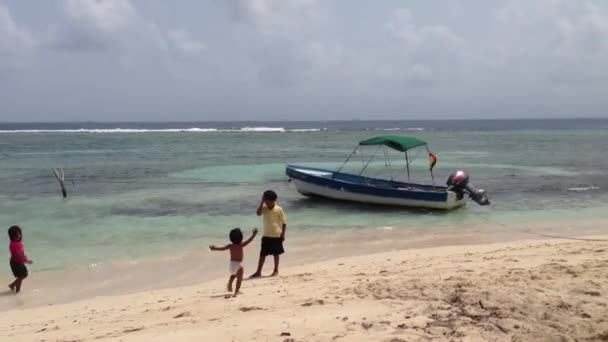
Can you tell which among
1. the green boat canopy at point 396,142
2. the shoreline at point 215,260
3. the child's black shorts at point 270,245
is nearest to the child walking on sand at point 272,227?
the child's black shorts at point 270,245

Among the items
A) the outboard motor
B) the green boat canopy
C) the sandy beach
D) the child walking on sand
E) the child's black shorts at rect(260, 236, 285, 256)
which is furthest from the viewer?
the green boat canopy

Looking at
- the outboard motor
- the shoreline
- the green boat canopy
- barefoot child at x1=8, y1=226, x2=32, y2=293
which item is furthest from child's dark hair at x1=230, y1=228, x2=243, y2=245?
the green boat canopy

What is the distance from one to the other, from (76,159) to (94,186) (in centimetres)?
1700

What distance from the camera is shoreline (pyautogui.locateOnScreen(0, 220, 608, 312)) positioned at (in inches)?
341

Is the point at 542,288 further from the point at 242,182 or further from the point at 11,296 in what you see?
the point at 242,182

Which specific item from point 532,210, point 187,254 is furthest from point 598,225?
point 187,254

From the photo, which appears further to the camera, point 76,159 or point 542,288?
point 76,159

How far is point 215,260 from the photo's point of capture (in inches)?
412

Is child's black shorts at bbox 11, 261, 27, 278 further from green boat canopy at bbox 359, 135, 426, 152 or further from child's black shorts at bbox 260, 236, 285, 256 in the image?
green boat canopy at bbox 359, 135, 426, 152

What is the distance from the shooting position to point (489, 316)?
512 centimetres

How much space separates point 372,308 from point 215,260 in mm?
5385

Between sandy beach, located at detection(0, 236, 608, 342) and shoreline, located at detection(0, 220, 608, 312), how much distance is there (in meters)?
0.71

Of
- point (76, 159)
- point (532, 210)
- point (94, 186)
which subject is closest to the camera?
point (532, 210)

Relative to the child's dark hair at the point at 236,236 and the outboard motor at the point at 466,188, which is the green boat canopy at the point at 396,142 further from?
the child's dark hair at the point at 236,236
